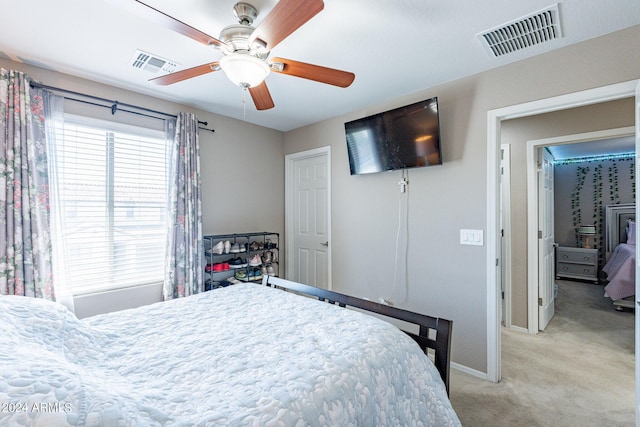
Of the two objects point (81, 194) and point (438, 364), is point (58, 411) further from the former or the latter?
point (81, 194)

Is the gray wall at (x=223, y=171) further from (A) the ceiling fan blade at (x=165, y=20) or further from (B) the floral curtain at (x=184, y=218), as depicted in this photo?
(A) the ceiling fan blade at (x=165, y=20)

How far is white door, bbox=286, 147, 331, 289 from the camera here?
3.56 metres

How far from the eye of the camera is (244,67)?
149 cm

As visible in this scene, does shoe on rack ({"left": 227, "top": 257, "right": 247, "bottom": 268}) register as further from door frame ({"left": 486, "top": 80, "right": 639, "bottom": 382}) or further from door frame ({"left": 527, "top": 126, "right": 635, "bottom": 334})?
door frame ({"left": 527, "top": 126, "right": 635, "bottom": 334})

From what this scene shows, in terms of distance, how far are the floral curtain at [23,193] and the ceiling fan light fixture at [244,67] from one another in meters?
1.73

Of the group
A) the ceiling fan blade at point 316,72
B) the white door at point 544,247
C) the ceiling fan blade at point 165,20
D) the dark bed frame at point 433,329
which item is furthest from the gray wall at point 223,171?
the white door at point 544,247

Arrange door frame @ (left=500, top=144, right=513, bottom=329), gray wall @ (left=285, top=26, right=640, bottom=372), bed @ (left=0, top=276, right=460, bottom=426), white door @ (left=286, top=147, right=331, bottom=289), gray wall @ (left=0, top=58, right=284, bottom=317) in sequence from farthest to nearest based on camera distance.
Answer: white door @ (left=286, top=147, right=331, bottom=289) < door frame @ (left=500, top=144, right=513, bottom=329) < gray wall @ (left=0, top=58, right=284, bottom=317) < gray wall @ (left=285, top=26, right=640, bottom=372) < bed @ (left=0, top=276, right=460, bottom=426)

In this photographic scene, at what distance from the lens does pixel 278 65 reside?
158 cm

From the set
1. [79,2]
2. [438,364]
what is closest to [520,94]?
[438,364]

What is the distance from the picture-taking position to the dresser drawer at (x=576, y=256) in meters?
5.19

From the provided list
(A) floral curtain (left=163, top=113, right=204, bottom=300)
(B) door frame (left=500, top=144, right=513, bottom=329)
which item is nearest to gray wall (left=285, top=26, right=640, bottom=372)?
(B) door frame (left=500, top=144, right=513, bottom=329)

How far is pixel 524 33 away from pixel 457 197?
1202 millimetres

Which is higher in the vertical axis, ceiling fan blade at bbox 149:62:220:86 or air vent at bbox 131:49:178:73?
air vent at bbox 131:49:178:73

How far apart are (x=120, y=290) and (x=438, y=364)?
2.67 m
